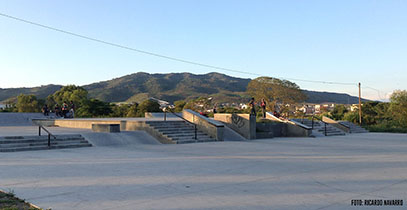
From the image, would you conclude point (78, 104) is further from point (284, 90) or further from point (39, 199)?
point (39, 199)

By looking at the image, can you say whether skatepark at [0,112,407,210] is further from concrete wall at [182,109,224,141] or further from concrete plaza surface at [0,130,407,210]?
concrete wall at [182,109,224,141]

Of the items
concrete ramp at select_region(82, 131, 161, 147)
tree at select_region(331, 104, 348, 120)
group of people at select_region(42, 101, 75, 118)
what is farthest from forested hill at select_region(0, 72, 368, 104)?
concrete ramp at select_region(82, 131, 161, 147)

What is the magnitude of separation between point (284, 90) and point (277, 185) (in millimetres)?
43379

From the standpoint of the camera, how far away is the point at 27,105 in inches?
2003

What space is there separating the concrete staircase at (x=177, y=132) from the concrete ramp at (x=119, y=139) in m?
0.61

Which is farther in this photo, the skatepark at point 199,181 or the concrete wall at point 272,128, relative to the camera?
the concrete wall at point 272,128

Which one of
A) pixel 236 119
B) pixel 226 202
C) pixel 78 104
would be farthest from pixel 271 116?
pixel 78 104

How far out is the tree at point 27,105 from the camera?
1981 inches

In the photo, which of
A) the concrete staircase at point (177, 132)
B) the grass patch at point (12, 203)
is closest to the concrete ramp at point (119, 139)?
the concrete staircase at point (177, 132)

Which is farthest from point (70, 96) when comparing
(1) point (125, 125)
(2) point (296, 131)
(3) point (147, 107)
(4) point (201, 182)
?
(4) point (201, 182)

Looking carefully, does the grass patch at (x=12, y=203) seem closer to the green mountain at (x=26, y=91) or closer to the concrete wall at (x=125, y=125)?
the concrete wall at (x=125, y=125)

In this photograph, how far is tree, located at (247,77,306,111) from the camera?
47.5m

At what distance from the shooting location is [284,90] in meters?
48.1

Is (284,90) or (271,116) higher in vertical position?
(284,90)
